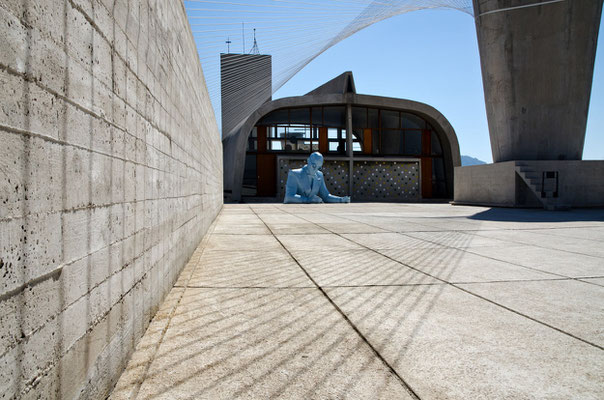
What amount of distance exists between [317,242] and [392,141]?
26.0 metres

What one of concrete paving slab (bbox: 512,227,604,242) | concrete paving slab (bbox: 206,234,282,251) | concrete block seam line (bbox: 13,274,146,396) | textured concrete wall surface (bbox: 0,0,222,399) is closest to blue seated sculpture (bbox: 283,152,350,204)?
concrete paving slab (bbox: 206,234,282,251)

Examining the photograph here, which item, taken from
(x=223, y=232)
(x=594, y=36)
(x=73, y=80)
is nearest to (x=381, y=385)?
(x=73, y=80)

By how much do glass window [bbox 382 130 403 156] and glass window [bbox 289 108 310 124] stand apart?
6448 millimetres

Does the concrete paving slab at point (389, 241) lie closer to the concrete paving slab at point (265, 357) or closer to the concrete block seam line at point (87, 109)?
the concrete paving slab at point (265, 357)

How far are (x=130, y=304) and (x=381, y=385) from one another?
4.06 feet

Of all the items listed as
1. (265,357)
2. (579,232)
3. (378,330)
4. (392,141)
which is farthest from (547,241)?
(392,141)

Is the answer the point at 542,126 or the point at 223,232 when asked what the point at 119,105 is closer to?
the point at 223,232

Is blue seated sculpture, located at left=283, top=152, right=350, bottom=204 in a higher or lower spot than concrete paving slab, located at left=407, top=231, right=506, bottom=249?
higher

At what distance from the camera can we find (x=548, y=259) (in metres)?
4.17

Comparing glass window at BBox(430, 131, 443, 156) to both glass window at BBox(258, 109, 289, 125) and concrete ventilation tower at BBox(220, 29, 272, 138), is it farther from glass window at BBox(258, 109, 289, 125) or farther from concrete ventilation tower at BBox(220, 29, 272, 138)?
concrete ventilation tower at BBox(220, 29, 272, 138)

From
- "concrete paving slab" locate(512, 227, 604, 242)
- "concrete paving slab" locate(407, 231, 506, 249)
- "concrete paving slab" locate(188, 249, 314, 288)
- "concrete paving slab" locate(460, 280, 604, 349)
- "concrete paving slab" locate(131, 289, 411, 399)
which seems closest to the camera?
"concrete paving slab" locate(131, 289, 411, 399)

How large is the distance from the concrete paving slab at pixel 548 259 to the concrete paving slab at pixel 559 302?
0.50 metres

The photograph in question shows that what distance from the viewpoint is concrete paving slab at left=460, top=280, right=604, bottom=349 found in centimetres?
221

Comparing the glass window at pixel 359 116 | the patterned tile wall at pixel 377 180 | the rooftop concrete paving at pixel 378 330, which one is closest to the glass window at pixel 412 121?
the glass window at pixel 359 116
